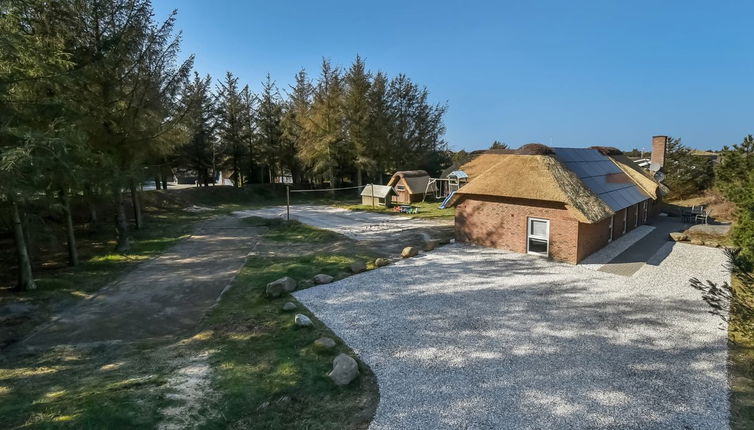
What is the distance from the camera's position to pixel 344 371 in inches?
292

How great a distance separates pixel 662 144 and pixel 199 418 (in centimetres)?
3194

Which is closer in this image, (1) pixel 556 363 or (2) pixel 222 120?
(1) pixel 556 363

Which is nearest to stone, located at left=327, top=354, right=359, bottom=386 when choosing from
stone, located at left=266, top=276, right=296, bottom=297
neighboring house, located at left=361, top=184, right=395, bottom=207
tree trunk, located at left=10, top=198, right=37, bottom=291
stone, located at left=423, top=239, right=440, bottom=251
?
stone, located at left=266, top=276, right=296, bottom=297

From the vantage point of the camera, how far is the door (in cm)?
1535

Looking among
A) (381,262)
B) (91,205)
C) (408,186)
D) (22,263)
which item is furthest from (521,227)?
(91,205)

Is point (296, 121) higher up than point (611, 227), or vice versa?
point (296, 121)

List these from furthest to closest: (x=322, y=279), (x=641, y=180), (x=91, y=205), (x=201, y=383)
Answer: (x=641, y=180) < (x=91, y=205) < (x=322, y=279) < (x=201, y=383)

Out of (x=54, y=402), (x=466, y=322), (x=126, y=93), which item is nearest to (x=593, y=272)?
(x=466, y=322)

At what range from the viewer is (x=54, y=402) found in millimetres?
6355

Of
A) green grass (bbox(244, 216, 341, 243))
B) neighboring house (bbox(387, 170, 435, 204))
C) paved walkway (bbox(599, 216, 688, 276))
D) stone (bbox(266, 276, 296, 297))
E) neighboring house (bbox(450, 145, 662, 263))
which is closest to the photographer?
stone (bbox(266, 276, 296, 297))

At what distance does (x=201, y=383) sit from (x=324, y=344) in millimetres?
2560

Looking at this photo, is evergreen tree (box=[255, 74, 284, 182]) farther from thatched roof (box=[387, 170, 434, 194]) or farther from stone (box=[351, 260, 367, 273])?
stone (box=[351, 260, 367, 273])

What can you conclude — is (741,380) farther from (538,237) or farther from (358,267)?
(358,267)

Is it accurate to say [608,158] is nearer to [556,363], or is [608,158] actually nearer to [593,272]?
[593,272]
